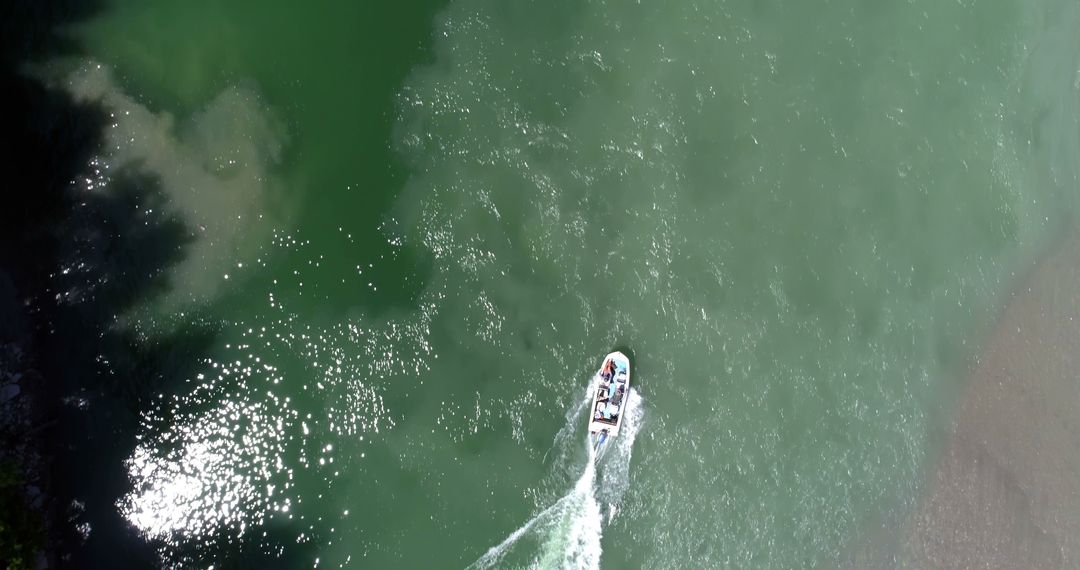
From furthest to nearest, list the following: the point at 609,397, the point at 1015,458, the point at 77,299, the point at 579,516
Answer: the point at 1015,458 → the point at 579,516 → the point at 609,397 → the point at 77,299

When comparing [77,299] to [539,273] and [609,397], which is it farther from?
[609,397]

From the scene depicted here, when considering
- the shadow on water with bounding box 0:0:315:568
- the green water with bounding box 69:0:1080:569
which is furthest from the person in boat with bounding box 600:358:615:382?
the shadow on water with bounding box 0:0:315:568

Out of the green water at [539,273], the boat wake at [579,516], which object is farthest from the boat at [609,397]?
the green water at [539,273]

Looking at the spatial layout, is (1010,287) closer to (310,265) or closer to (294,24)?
(310,265)

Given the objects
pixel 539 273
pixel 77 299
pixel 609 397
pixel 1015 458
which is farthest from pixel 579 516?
pixel 77 299

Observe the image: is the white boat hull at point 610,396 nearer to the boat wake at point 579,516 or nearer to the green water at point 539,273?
the boat wake at point 579,516

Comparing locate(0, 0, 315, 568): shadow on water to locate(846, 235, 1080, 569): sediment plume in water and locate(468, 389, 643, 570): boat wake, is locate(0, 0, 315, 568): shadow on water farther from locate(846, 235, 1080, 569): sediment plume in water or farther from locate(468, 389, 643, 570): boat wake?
locate(846, 235, 1080, 569): sediment plume in water

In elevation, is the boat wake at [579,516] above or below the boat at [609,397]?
below
